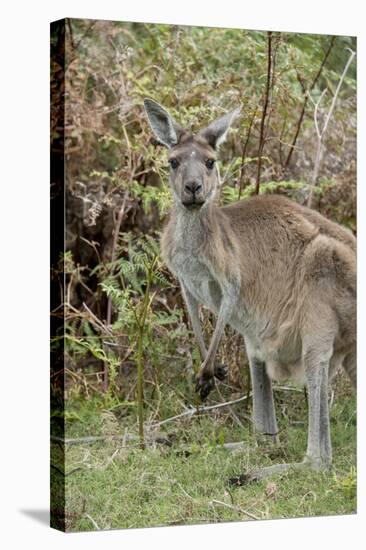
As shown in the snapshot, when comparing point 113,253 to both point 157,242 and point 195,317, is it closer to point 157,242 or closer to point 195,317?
point 157,242

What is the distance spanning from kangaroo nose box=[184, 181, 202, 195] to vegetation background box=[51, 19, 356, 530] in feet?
1.88

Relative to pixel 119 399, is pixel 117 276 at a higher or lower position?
higher

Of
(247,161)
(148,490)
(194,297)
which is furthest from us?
(247,161)

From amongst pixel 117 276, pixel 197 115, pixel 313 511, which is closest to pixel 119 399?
pixel 117 276

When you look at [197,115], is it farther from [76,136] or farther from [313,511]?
[313,511]

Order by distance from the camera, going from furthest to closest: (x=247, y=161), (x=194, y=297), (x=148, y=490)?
(x=247, y=161) → (x=194, y=297) → (x=148, y=490)

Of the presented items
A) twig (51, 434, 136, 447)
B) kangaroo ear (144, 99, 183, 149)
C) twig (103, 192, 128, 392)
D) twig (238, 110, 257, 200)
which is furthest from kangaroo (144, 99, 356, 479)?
twig (103, 192, 128, 392)

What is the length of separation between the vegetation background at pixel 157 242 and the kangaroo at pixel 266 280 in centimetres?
22

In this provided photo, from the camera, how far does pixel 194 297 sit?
8.14 metres

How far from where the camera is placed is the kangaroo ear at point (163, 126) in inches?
307

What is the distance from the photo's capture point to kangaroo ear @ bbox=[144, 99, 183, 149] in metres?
7.80

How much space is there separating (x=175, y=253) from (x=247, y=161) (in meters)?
1.16

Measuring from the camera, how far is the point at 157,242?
27.7 feet

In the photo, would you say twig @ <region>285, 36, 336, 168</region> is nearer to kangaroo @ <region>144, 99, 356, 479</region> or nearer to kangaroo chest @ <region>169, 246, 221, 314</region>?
kangaroo @ <region>144, 99, 356, 479</region>
